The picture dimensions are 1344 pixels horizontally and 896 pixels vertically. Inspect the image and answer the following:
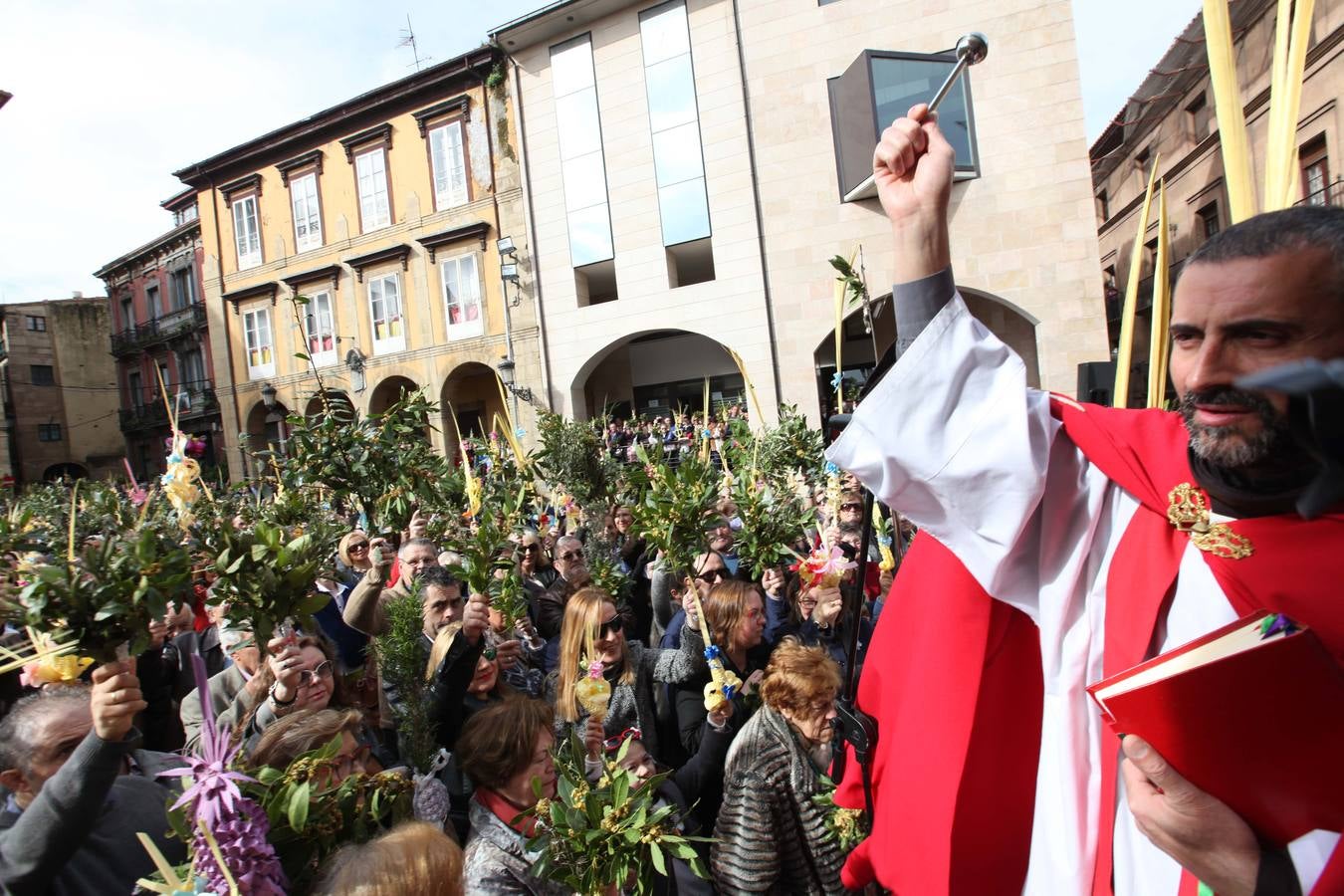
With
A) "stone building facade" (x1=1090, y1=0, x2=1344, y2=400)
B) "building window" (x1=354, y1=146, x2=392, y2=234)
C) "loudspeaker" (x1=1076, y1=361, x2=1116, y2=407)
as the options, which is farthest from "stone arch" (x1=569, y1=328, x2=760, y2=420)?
"loudspeaker" (x1=1076, y1=361, x2=1116, y2=407)

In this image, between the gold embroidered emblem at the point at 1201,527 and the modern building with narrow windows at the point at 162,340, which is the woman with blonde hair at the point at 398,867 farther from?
the modern building with narrow windows at the point at 162,340

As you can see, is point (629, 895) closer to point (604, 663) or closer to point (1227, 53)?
point (604, 663)

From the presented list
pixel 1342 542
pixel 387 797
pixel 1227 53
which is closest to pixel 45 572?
pixel 387 797

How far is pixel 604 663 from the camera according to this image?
3473 millimetres

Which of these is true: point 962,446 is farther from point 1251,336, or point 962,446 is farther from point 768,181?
point 768,181

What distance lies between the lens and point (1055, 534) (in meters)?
1.48

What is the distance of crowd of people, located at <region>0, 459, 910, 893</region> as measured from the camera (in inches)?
75.5

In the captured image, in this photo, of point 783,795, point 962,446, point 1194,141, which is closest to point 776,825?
point 783,795

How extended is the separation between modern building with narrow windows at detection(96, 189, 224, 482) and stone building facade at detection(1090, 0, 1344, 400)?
27.4 m

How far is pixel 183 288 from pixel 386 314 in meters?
12.4

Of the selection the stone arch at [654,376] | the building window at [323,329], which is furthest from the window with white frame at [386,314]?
the stone arch at [654,376]

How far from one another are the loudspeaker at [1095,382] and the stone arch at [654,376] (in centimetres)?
1494

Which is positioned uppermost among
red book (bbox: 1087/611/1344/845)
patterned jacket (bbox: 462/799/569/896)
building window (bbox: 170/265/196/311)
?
building window (bbox: 170/265/196/311)

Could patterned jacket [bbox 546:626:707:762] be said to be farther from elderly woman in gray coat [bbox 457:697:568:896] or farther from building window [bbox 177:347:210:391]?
building window [bbox 177:347:210:391]
